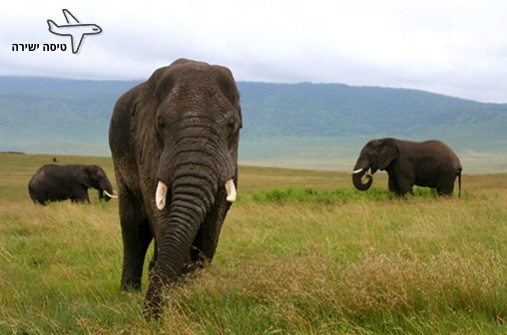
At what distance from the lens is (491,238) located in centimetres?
945

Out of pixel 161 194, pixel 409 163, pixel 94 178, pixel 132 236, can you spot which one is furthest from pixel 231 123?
pixel 94 178

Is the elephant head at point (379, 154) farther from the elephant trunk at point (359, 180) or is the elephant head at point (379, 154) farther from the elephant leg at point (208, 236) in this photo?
the elephant leg at point (208, 236)

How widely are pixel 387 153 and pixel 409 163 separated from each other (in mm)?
883

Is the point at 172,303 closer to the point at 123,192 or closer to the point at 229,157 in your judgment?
the point at 229,157

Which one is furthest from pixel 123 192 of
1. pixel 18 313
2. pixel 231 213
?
pixel 231 213

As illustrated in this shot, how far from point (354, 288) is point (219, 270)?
140cm

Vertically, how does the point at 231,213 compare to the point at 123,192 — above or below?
below

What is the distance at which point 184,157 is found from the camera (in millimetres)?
4812

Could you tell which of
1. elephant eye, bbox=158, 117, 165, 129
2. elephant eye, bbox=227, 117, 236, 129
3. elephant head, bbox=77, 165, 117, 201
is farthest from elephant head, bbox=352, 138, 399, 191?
elephant eye, bbox=158, 117, 165, 129

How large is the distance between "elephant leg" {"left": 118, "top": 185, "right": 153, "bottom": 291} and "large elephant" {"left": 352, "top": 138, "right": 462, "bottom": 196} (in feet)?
45.6

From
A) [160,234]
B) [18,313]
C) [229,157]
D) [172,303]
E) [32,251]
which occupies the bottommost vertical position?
[32,251]

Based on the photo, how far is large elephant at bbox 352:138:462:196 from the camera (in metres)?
20.6

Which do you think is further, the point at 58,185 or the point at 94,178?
the point at 58,185

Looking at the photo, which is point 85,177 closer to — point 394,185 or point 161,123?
point 394,185
